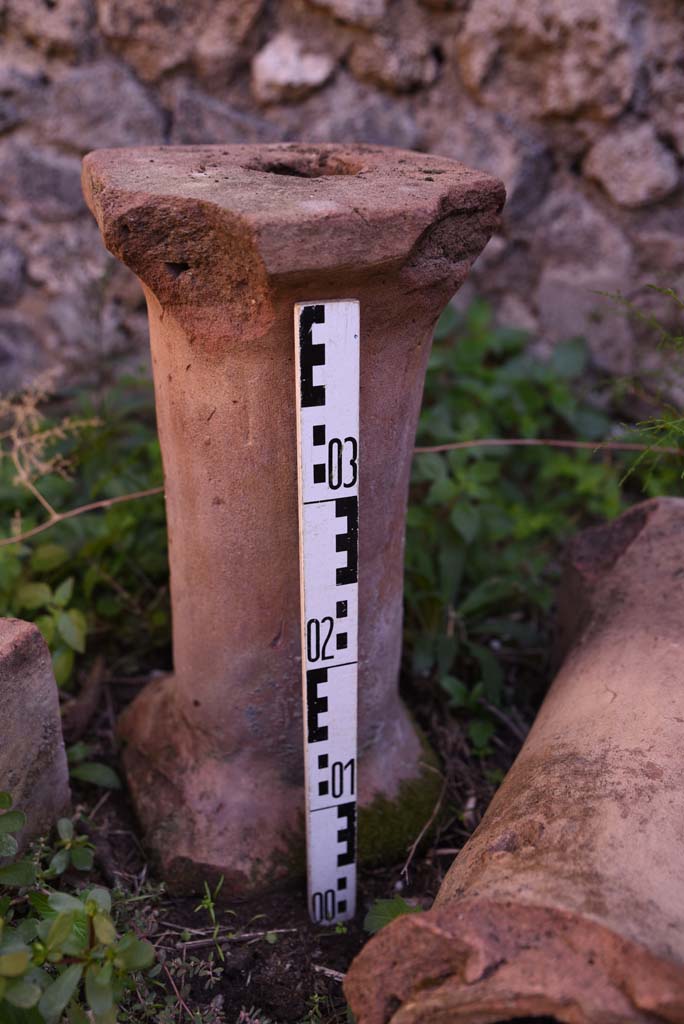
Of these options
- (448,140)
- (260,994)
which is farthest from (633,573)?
(448,140)

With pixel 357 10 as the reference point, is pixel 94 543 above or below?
below

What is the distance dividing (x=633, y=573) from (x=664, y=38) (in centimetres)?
191

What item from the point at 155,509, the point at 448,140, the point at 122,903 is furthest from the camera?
the point at 448,140

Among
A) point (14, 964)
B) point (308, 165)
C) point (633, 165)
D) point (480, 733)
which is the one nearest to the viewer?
point (14, 964)

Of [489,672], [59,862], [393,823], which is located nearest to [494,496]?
[489,672]

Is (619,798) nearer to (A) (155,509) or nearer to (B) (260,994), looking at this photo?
(B) (260,994)

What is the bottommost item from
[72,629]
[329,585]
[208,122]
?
[72,629]

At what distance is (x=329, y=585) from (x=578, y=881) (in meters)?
Result: 0.65

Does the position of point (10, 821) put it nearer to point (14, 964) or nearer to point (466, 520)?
point (14, 964)

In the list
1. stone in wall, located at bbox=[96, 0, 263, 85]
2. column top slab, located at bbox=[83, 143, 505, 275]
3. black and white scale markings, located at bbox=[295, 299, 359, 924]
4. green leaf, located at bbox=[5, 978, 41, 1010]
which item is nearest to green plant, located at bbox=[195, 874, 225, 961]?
black and white scale markings, located at bbox=[295, 299, 359, 924]

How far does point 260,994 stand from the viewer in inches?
66.2

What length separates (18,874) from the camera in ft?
5.10

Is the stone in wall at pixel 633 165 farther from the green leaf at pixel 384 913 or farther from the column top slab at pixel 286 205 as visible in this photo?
the green leaf at pixel 384 913

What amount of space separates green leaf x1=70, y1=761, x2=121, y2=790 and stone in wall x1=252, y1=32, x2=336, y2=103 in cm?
218
